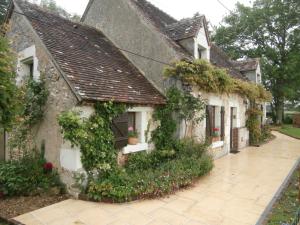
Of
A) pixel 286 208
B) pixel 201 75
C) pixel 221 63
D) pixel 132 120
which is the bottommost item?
pixel 286 208

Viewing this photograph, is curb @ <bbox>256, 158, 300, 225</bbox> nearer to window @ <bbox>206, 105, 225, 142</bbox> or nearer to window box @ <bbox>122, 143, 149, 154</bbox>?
window @ <bbox>206, 105, 225, 142</bbox>

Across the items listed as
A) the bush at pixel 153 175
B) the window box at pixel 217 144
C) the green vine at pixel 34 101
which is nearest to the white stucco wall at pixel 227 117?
the window box at pixel 217 144

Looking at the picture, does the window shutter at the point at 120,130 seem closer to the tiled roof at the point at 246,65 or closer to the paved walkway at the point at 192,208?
the paved walkway at the point at 192,208

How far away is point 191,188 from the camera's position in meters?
7.52

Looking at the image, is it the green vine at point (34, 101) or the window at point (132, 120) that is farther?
the window at point (132, 120)

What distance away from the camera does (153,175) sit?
728cm

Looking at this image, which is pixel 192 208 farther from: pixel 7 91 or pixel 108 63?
pixel 108 63

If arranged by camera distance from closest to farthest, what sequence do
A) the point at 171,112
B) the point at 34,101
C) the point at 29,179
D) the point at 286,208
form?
the point at 286,208, the point at 29,179, the point at 34,101, the point at 171,112

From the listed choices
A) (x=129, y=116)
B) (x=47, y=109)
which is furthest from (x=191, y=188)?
(x=47, y=109)

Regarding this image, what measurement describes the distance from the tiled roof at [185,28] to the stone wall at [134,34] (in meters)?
1.37

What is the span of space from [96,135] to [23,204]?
2510 millimetres

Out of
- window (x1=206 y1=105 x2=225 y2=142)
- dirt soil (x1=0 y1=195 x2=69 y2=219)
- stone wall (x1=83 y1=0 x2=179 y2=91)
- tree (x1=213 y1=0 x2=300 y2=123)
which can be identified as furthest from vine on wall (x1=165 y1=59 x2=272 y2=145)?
tree (x1=213 y1=0 x2=300 y2=123)

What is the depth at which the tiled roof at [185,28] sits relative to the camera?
11.0 metres

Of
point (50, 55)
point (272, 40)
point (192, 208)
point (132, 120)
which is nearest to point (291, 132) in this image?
point (272, 40)
